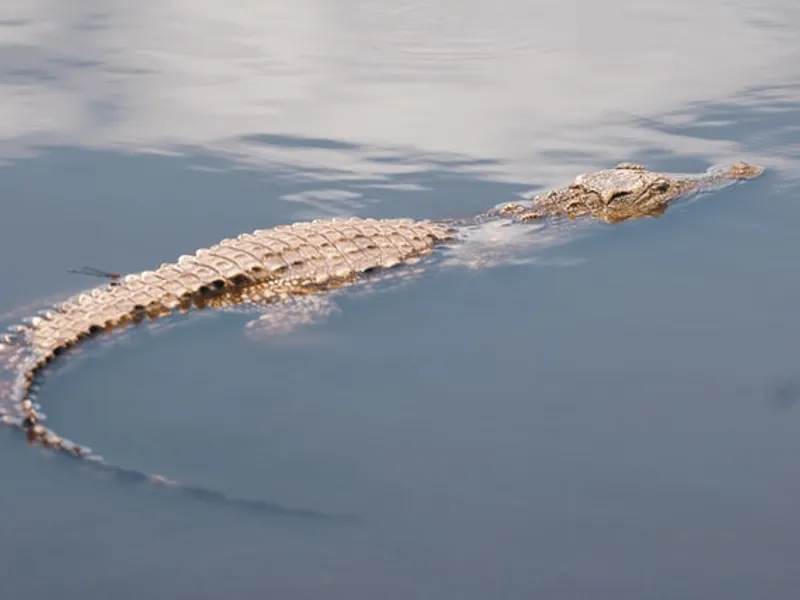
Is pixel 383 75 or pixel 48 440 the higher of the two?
pixel 383 75

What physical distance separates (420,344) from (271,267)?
1.34 m

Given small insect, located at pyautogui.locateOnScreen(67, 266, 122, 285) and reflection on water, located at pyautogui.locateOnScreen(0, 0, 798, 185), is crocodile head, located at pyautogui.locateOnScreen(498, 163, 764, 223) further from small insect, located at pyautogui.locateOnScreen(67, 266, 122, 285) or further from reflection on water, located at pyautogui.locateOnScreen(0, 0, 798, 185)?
small insect, located at pyautogui.locateOnScreen(67, 266, 122, 285)

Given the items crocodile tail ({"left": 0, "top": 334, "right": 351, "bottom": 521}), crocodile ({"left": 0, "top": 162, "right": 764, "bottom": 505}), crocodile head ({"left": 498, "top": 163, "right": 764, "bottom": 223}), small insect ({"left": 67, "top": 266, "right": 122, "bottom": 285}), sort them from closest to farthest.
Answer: crocodile tail ({"left": 0, "top": 334, "right": 351, "bottom": 521}) → crocodile ({"left": 0, "top": 162, "right": 764, "bottom": 505}) → small insect ({"left": 67, "top": 266, "right": 122, "bottom": 285}) → crocodile head ({"left": 498, "top": 163, "right": 764, "bottom": 223})

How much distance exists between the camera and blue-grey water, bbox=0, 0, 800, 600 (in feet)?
16.5

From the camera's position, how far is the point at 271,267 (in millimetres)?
7723

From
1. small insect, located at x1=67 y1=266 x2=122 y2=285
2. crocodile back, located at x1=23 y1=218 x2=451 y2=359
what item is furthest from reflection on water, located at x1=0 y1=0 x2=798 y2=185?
small insect, located at x1=67 y1=266 x2=122 y2=285

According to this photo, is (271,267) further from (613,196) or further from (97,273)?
(613,196)

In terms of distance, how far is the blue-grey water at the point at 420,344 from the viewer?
16.5 ft

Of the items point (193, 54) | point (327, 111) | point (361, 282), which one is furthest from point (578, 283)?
point (193, 54)

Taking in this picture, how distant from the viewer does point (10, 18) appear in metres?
14.3

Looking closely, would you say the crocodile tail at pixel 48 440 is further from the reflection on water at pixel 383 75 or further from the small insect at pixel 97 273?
the reflection on water at pixel 383 75

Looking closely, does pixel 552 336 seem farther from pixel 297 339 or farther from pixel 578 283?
pixel 297 339

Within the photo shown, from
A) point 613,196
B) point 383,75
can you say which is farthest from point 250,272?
point 383,75

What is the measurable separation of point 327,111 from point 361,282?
372 centimetres
